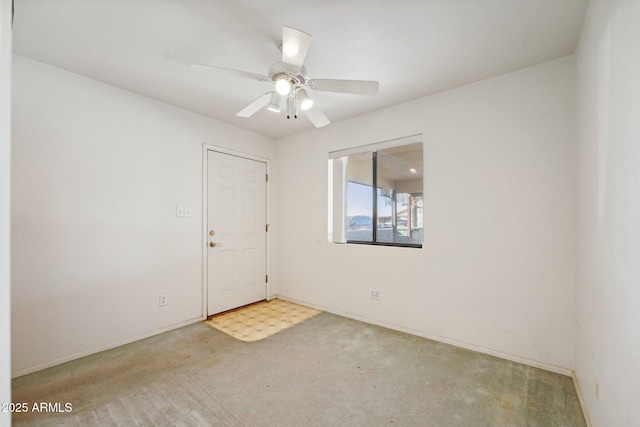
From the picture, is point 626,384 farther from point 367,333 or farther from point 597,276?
point 367,333

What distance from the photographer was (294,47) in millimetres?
A: 1588

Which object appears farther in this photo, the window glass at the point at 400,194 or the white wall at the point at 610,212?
the window glass at the point at 400,194

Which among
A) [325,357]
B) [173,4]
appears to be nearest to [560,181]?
[325,357]

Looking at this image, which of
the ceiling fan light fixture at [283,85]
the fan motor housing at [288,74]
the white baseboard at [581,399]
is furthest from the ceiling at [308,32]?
the white baseboard at [581,399]

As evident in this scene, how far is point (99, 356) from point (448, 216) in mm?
3375

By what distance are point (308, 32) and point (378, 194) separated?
1.99 metres

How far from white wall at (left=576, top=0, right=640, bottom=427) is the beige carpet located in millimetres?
2476

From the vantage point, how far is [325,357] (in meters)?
2.39

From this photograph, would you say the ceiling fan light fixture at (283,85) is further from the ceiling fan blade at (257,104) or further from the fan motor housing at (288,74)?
the ceiling fan blade at (257,104)

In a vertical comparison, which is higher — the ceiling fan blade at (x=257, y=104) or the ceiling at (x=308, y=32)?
the ceiling at (x=308, y=32)

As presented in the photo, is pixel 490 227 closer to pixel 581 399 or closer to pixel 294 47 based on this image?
pixel 581 399

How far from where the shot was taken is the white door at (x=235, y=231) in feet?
11.2

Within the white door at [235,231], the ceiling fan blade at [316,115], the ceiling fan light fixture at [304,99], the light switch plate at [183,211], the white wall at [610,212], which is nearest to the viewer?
the white wall at [610,212]

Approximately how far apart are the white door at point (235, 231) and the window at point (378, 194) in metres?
1.10
